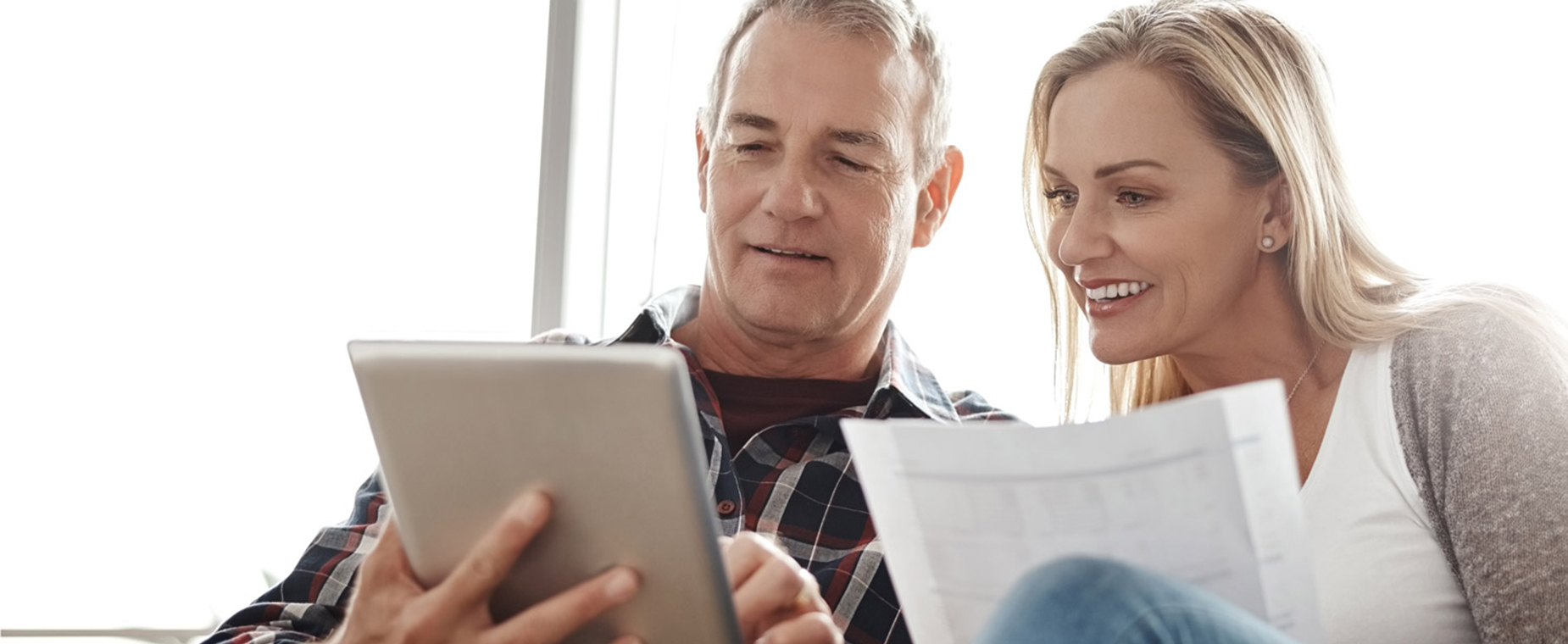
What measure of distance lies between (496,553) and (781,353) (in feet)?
3.08

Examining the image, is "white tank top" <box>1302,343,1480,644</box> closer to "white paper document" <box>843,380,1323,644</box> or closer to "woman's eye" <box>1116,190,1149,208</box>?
"woman's eye" <box>1116,190,1149,208</box>

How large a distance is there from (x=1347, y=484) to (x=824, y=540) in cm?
59

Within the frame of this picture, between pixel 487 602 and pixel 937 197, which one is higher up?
pixel 937 197

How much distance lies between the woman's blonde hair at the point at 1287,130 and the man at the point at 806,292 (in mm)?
278

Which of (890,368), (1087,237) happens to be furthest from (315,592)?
(1087,237)

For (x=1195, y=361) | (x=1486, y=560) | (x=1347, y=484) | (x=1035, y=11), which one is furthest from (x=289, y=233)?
(x=1486, y=560)

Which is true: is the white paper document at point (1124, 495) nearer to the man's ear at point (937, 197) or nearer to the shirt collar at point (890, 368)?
the shirt collar at point (890, 368)

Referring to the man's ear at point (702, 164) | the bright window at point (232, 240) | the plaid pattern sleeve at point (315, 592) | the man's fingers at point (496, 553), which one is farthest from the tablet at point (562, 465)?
the bright window at point (232, 240)

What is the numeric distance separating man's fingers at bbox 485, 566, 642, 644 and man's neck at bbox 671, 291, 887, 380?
906 mm

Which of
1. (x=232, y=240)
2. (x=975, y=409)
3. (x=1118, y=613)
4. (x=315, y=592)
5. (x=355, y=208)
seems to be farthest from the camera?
(x=355, y=208)

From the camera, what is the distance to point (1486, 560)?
1.24 meters

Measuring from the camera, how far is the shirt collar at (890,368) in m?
1.64

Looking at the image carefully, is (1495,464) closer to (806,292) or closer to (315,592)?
(806,292)

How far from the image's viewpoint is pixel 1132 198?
155 cm
